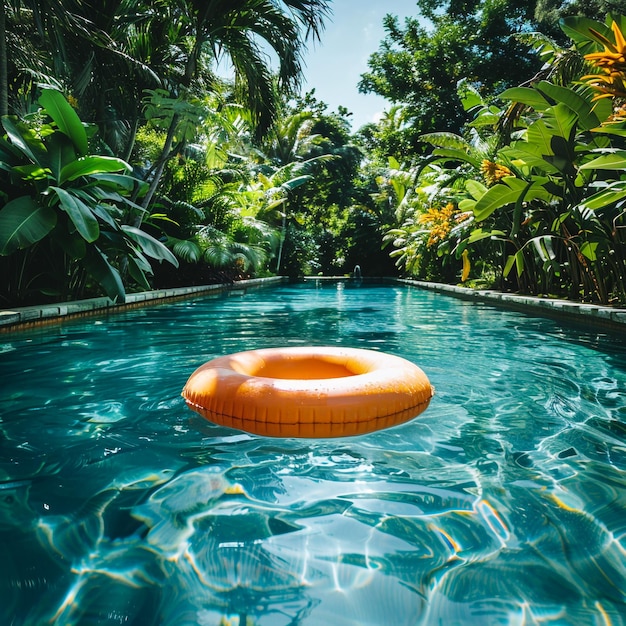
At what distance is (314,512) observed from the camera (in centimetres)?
200

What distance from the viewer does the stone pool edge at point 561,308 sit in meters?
6.43

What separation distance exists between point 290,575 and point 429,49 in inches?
1159

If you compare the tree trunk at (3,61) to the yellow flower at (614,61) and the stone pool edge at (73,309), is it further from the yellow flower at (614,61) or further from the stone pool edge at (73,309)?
the yellow flower at (614,61)

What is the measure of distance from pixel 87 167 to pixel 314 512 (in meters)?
5.53

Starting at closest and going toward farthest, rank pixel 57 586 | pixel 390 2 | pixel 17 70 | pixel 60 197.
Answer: pixel 57 586, pixel 60 197, pixel 17 70, pixel 390 2

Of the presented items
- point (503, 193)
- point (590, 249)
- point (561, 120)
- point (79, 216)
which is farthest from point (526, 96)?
point (79, 216)

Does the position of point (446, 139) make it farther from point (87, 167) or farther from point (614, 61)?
point (87, 167)

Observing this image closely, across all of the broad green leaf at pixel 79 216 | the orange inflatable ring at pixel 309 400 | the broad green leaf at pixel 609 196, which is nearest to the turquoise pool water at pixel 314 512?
the orange inflatable ring at pixel 309 400

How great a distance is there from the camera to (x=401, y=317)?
28.3ft

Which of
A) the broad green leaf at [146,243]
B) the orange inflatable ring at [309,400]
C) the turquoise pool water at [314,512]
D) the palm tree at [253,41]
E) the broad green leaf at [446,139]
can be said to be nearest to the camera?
the turquoise pool water at [314,512]

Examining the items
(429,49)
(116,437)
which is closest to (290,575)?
(116,437)

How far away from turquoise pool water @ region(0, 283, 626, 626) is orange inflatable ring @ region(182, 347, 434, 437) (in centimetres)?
8

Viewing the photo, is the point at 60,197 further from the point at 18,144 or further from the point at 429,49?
the point at 429,49

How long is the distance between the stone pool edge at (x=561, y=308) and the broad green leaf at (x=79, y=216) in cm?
603
